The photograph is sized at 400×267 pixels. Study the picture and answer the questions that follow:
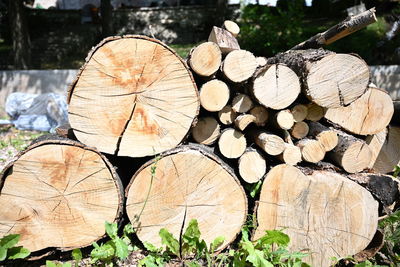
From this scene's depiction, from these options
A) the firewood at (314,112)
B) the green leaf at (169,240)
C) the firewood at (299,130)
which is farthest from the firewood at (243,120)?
the green leaf at (169,240)

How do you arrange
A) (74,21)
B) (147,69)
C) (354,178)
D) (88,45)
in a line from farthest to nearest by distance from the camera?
(74,21), (88,45), (354,178), (147,69)

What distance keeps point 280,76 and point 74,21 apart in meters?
14.3

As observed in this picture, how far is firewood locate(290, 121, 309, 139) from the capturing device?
9.64ft

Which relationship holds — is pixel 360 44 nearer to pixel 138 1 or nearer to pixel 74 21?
pixel 74 21

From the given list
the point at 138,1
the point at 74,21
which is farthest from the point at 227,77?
the point at 138,1

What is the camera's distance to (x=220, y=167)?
2.64 m

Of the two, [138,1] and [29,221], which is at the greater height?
[138,1]

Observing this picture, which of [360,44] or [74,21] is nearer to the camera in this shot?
[360,44]

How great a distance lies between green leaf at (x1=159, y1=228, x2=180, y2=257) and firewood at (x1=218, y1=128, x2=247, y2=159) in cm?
68

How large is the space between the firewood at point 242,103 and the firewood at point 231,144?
175 millimetres

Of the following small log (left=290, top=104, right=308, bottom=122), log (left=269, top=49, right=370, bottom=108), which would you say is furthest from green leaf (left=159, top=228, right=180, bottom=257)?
log (left=269, top=49, right=370, bottom=108)

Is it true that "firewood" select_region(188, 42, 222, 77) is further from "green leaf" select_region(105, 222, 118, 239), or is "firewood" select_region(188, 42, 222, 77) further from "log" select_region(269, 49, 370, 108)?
"green leaf" select_region(105, 222, 118, 239)

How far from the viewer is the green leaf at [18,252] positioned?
8.29 ft

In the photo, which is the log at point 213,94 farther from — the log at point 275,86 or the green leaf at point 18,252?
the green leaf at point 18,252
